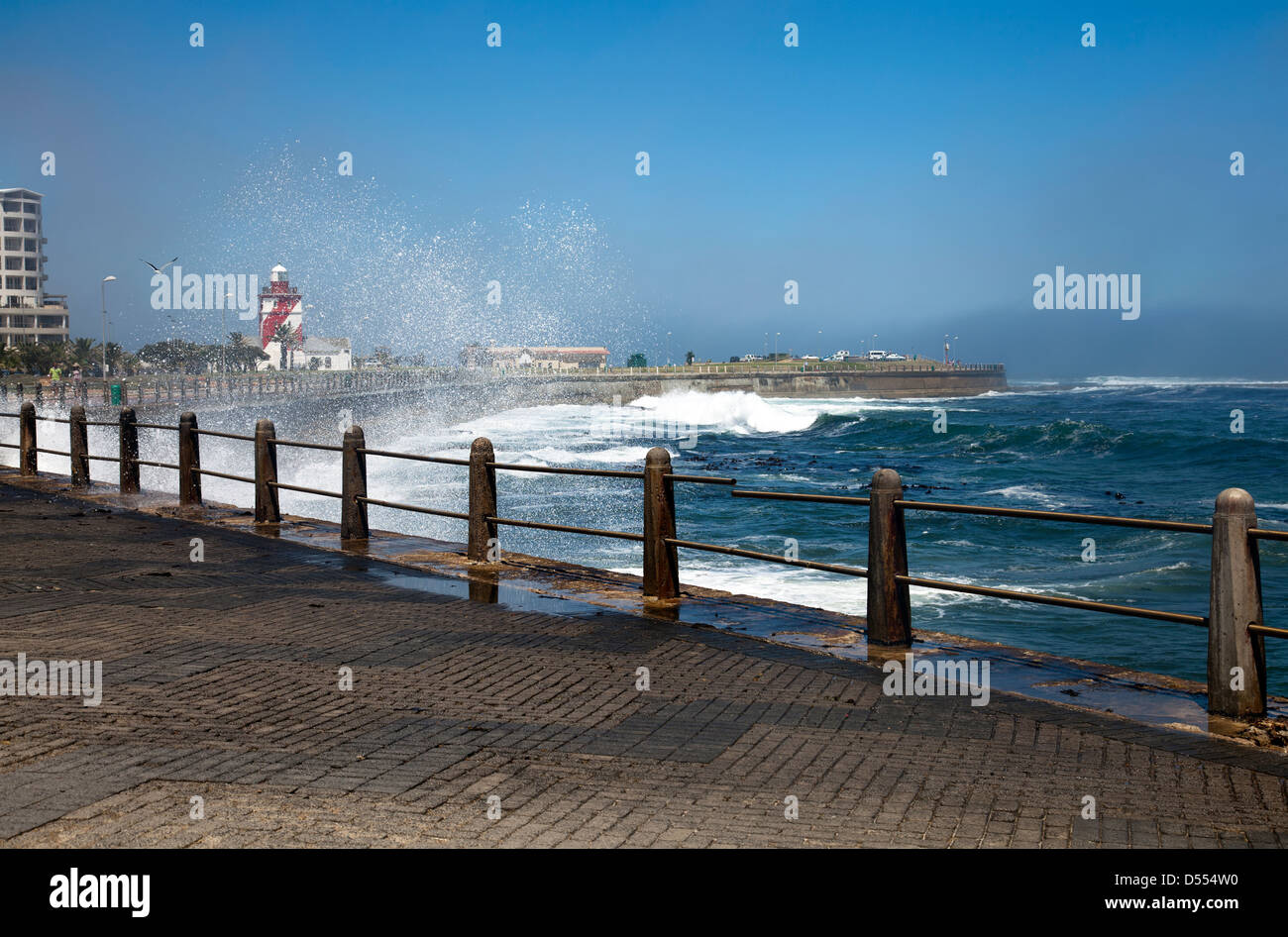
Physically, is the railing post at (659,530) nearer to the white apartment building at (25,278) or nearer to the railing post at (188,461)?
the railing post at (188,461)

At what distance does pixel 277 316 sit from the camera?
6826 inches

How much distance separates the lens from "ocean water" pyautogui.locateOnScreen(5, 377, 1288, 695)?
18.1 meters

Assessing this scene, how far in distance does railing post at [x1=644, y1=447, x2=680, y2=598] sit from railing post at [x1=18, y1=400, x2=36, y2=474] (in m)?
14.3

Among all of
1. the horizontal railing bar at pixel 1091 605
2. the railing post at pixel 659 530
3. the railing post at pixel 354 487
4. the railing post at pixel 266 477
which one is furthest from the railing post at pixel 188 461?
the horizontal railing bar at pixel 1091 605

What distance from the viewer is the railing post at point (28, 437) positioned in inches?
801

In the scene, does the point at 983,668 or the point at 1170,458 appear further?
the point at 1170,458

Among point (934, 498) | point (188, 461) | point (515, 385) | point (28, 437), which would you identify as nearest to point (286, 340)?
point (515, 385)

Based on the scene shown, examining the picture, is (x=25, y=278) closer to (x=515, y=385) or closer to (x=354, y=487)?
(x=515, y=385)

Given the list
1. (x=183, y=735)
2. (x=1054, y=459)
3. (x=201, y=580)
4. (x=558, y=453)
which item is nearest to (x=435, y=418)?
(x=558, y=453)

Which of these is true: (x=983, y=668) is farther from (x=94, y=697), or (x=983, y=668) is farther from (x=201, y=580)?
(x=201, y=580)

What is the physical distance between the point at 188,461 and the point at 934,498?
26470 mm

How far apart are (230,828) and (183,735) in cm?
152

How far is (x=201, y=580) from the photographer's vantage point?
11.0 metres

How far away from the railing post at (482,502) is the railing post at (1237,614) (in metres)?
6.84
